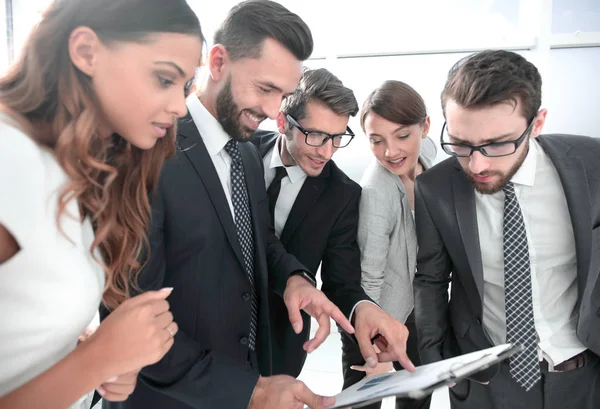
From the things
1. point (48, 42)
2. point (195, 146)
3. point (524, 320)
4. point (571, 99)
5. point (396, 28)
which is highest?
point (396, 28)

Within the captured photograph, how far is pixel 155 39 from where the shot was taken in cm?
99

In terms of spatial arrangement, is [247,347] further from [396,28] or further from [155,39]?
[396,28]

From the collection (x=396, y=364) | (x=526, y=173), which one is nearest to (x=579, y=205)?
(x=526, y=173)

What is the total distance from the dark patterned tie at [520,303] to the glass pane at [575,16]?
3.09 meters

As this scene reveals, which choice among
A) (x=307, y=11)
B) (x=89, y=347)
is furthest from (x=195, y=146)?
(x=307, y=11)

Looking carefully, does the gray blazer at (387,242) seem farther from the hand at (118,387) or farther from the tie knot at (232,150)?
the hand at (118,387)

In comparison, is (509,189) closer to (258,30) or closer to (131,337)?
(258,30)

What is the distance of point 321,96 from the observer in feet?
6.71

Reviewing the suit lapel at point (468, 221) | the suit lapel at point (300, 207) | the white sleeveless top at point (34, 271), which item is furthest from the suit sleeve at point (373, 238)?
the white sleeveless top at point (34, 271)

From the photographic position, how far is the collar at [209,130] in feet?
5.25

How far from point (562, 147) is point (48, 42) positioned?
4.74ft

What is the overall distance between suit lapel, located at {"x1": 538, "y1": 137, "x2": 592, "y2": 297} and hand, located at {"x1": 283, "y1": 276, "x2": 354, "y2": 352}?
0.70m

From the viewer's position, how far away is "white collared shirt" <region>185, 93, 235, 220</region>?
160 centimetres

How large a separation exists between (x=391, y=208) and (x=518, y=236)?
64 cm
